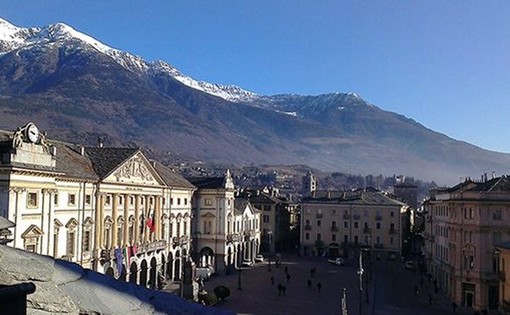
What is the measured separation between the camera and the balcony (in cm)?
5497

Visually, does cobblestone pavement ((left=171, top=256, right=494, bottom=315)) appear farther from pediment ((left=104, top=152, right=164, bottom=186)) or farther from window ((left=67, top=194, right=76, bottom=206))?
window ((left=67, top=194, right=76, bottom=206))

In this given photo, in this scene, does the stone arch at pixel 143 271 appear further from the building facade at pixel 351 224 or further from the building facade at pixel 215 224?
the building facade at pixel 351 224

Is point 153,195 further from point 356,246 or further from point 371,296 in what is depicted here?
point 356,246

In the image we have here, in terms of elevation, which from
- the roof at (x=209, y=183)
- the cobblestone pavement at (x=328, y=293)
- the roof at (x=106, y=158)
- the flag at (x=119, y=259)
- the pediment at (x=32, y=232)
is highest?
the roof at (x=106, y=158)

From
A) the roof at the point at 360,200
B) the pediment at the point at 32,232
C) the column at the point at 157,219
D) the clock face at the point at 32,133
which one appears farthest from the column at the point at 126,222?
the roof at the point at 360,200

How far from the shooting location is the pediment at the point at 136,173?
49941 mm

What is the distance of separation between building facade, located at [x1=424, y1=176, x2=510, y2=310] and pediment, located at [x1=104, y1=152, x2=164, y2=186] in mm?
29230

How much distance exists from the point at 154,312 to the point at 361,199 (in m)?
94.3

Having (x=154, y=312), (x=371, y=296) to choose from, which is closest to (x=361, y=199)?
(x=371, y=296)

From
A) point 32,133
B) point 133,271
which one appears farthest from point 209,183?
point 32,133

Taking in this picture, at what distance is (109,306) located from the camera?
13.6ft

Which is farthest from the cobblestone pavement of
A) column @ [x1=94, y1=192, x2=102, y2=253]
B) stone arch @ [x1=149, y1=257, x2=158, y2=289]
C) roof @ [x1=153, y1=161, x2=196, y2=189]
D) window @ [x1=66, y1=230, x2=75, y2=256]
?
window @ [x1=66, y1=230, x2=75, y2=256]

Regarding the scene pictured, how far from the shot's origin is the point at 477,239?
5097 centimetres

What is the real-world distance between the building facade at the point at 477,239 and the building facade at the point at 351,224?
123 ft
